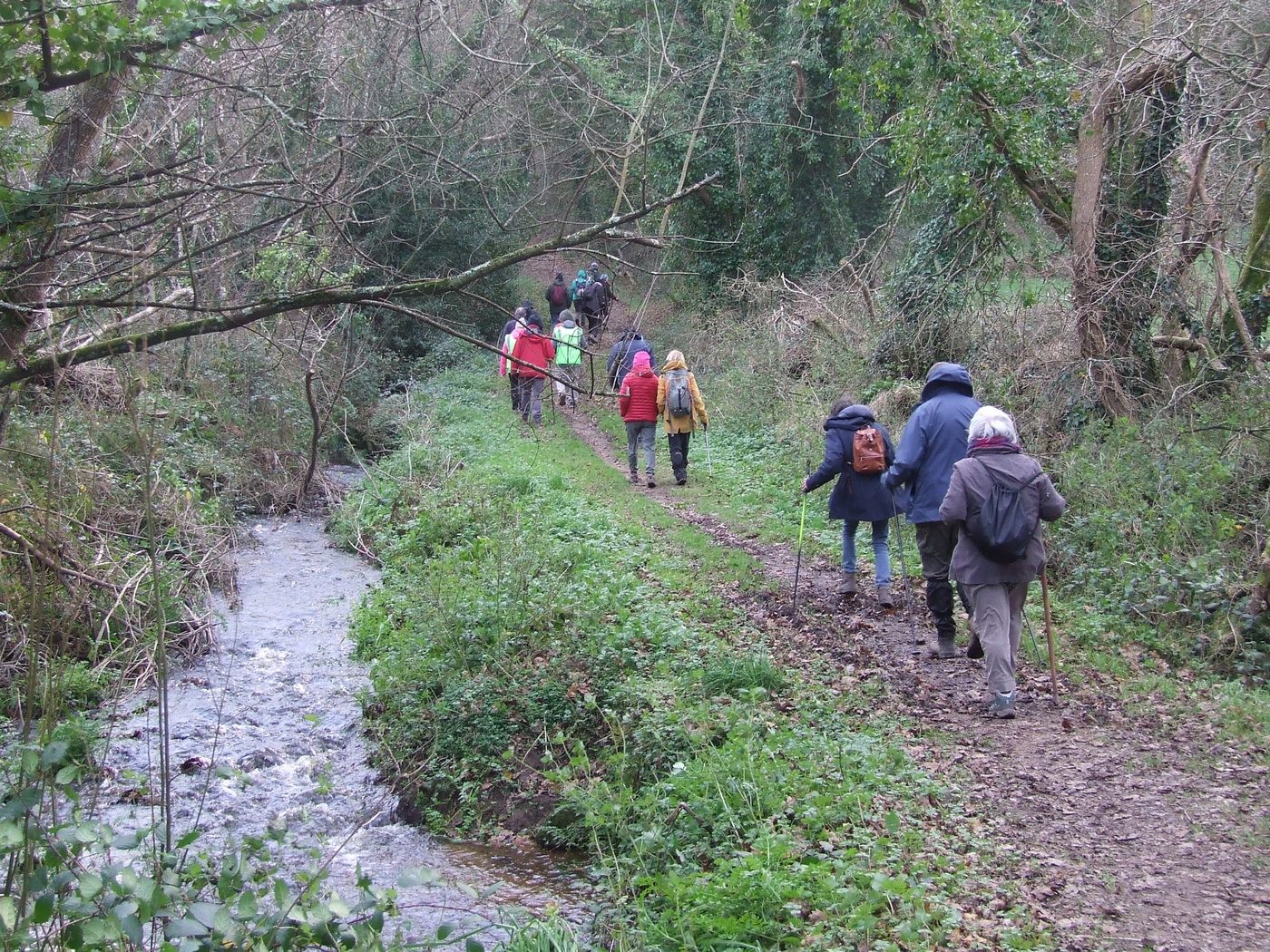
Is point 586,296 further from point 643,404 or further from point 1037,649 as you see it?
point 1037,649

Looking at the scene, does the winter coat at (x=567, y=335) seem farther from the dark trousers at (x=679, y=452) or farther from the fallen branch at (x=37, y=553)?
the fallen branch at (x=37, y=553)

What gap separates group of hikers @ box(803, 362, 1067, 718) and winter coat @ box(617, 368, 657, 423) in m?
5.33

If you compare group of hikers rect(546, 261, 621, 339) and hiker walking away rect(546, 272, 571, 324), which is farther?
hiker walking away rect(546, 272, 571, 324)

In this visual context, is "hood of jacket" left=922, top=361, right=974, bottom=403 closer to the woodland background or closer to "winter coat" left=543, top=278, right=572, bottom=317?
the woodland background

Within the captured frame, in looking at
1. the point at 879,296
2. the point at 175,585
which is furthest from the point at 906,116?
the point at 175,585

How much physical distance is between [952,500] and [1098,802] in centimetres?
206

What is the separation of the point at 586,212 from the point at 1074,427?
73.4 feet

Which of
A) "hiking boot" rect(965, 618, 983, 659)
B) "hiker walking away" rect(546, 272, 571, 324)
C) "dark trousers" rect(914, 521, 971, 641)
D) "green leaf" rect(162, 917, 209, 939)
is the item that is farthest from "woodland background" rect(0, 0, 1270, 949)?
"hiker walking away" rect(546, 272, 571, 324)

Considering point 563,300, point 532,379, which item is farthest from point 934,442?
point 563,300

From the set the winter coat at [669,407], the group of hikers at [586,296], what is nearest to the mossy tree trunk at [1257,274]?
the winter coat at [669,407]

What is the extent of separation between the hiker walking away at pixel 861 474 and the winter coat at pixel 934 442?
3.10ft

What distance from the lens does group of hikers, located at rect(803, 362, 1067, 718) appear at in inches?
283

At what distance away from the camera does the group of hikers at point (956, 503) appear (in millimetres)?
7199

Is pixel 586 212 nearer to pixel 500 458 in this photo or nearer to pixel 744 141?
pixel 744 141
